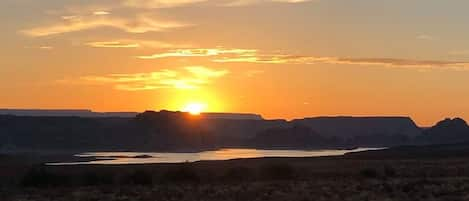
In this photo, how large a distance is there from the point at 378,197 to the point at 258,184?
1024cm

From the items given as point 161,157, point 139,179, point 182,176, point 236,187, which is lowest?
point 236,187

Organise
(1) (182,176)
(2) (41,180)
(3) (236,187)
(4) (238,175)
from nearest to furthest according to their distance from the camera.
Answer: (3) (236,187) < (2) (41,180) < (1) (182,176) < (4) (238,175)

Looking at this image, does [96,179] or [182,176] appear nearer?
[96,179]

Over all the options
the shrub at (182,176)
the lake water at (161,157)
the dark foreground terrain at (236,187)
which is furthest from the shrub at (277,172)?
the lake water at (161,157)

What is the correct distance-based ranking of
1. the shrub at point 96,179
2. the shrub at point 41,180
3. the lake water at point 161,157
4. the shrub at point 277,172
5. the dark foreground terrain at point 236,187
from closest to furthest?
the dark foreground terrain at point 236,187, the shrub at point 41,180, the shrub at point 96,179, the shrub at point 277,172, the lake water at point 161,157

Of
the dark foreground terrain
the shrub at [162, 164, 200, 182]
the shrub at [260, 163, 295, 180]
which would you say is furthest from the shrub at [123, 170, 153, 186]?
the shrub at [260, 163, 295, 180]

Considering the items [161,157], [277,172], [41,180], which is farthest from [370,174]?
[161,157]

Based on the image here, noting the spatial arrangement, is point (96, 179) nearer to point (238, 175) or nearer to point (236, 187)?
point (238, 175)

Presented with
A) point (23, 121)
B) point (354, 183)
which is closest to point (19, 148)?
point (23, 121)

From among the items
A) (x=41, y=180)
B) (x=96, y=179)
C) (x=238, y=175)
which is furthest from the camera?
(x=238, y=175)

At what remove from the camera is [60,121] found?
184 meters

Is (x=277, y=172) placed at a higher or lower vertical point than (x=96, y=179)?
higher

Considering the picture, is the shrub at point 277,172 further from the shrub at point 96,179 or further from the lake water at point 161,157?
the lake water at point 161,157

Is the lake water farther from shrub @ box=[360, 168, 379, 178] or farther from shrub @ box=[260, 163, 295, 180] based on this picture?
shrub @ box=[360, 168, 379, 178]
